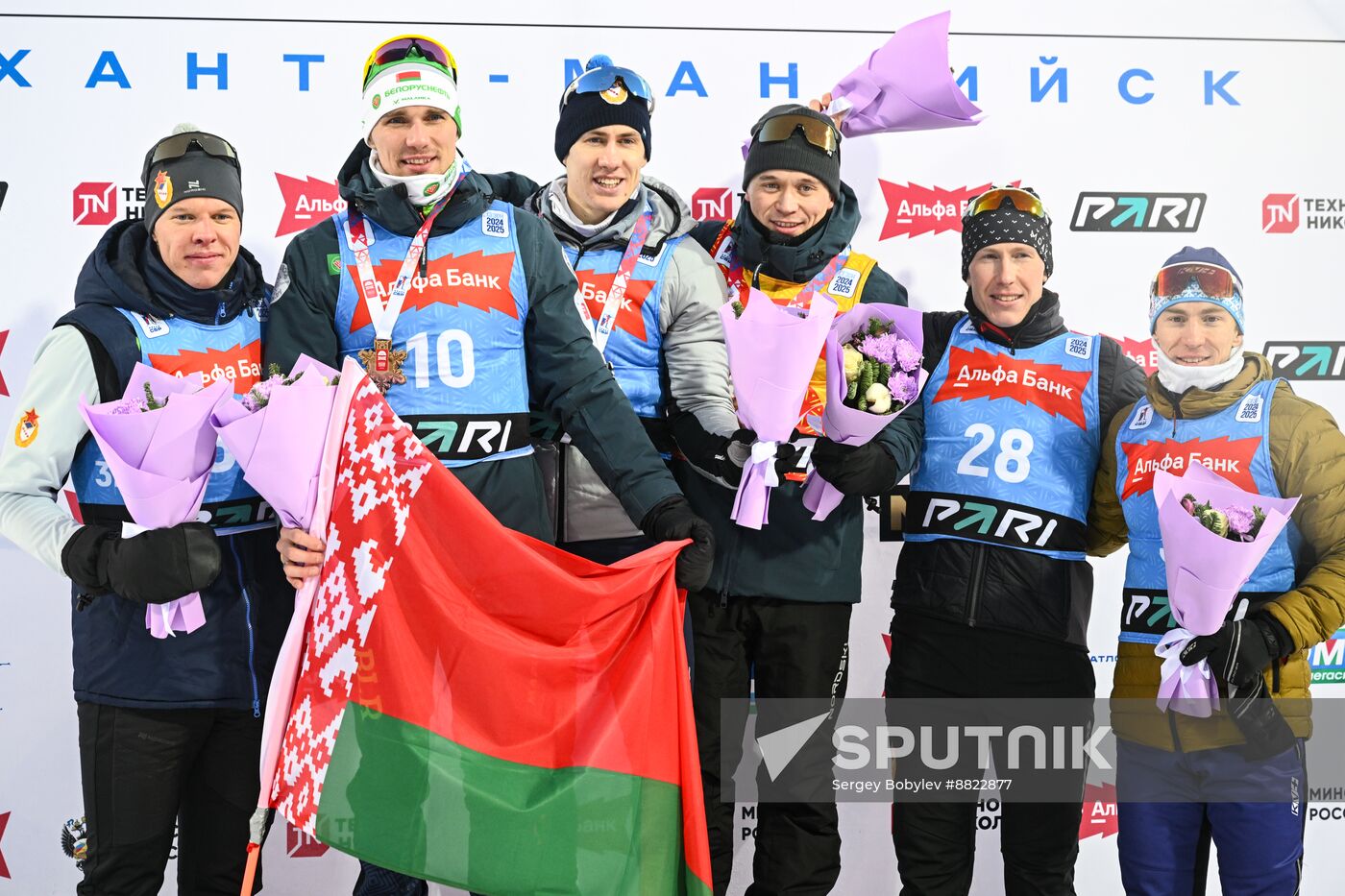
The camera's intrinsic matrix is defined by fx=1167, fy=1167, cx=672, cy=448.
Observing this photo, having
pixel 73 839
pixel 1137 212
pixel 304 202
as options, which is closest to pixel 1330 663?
pixel 1137 212

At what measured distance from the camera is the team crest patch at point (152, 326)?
9.55 ft

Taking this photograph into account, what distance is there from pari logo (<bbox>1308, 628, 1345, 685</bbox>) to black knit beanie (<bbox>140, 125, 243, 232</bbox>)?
4095mm

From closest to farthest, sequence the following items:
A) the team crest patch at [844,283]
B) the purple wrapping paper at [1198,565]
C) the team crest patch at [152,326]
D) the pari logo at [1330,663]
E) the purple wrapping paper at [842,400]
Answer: the purple wrapping paper at [1198,565] → the team crest patch at [152,326] → the purple wrapping paper at [842,400] → the team crest patch at [844,283] → the pari logo at [1330,663]

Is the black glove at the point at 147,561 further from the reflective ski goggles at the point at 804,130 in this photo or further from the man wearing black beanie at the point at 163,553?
the reflective ski goggles at the point at 804,130

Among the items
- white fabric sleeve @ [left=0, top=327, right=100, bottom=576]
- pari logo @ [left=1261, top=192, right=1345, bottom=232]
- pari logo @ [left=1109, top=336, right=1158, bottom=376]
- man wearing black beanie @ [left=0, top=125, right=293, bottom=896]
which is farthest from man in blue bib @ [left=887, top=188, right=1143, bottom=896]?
white fabric sleeve @ [left=0, top=327, right=100, bottom=576]

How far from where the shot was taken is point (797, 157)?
3.33 meters

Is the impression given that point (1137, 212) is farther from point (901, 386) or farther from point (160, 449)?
point (160, 449)

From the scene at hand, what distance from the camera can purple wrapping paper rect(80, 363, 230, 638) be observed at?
263cm

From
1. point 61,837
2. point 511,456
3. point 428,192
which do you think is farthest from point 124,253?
point 61,837

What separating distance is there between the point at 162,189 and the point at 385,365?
0.74 meters

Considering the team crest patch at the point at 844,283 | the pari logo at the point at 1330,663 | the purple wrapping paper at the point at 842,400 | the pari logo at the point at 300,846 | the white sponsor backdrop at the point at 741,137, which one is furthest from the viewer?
the pari logo at the point at 1330,663

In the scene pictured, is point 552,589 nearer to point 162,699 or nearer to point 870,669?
point 162,699

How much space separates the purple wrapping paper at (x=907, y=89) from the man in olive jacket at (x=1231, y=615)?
1.00 meters

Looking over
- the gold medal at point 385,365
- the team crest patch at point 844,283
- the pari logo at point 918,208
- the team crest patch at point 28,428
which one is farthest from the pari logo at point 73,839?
the pari logo at point 918,208
